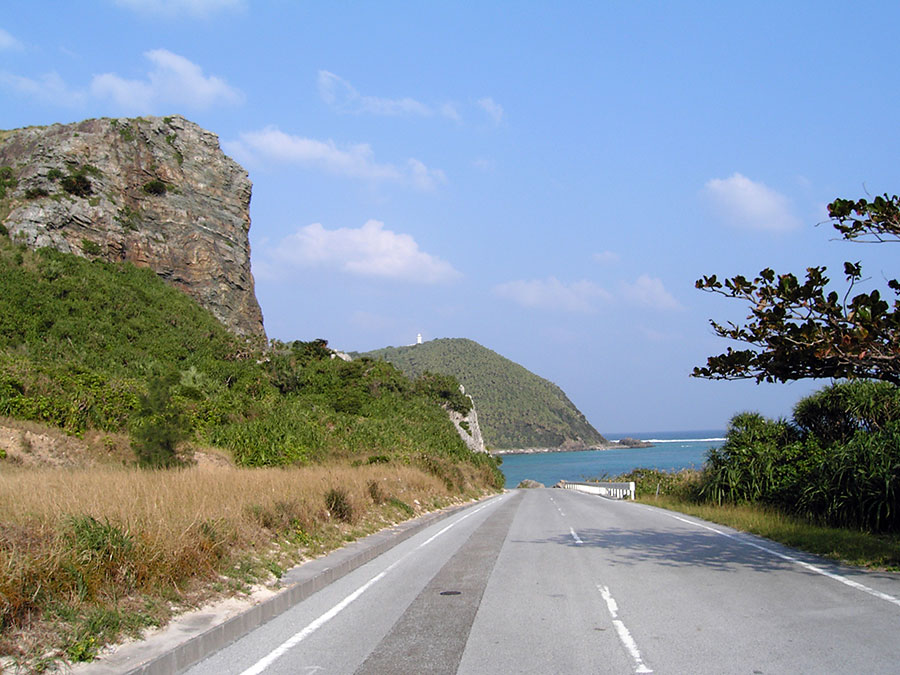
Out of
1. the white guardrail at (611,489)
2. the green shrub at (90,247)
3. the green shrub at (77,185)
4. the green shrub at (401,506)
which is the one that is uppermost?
the green shrub at (77,185)

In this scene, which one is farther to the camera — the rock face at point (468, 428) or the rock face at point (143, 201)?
the rock face at point (468, 428)

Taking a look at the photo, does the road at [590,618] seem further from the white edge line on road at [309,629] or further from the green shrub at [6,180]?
the green shrub at [6,180]

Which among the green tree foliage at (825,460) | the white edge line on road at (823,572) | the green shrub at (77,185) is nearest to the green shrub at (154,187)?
the green shrub at (77,185)

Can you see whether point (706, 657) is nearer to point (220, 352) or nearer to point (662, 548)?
point (662, 548)

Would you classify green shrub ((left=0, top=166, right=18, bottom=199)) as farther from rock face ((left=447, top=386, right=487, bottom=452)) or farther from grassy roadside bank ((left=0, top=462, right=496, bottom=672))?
grassy roadside bank ((left=0, top=462, right=496, bottom=672))

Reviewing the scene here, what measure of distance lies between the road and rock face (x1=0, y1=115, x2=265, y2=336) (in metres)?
46.6

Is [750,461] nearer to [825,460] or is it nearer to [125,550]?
[825,460]

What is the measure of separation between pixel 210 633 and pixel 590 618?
13.4 ft

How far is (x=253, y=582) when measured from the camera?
895cm

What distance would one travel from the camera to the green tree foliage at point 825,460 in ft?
51.1

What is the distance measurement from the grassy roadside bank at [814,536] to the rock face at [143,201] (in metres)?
45.7

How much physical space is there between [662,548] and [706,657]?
27.7 feet

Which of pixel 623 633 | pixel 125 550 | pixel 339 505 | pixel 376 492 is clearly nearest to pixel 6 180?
pixel 376 492

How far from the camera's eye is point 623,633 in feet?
23.3
